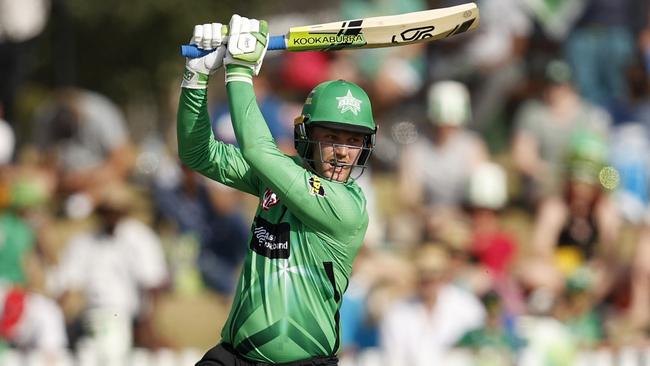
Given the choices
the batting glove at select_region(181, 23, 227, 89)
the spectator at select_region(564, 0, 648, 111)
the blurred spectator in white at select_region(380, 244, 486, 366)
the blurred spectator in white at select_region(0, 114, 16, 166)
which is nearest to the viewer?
the batting glove at select_region(181, 23, 227, 89)

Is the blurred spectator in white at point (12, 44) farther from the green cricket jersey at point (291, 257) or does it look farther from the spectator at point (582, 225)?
the green cricket jersey at point (291, 257)

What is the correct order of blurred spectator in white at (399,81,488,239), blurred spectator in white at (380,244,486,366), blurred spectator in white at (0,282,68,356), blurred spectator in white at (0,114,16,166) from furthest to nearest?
blurred spectator in white at (0,114,16,166) → blurred spectator in white at (399,81,488,239) → blurred spectator in white at (0,282,68,356) → blurred spectator in white at (380,244,486,366)

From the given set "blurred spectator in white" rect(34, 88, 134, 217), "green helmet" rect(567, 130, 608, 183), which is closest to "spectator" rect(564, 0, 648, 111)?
"green helmet" rect(567, 130, 608, 183)

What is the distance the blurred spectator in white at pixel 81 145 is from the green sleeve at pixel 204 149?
584cm

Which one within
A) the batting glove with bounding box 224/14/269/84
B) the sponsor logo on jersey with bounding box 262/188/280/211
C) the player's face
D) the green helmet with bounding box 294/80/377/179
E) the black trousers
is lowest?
the black trousers

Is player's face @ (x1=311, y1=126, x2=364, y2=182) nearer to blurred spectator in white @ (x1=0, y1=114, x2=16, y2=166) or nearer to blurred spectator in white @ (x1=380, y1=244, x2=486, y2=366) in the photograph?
blurred spectator in white @ (x1=380, y1=244, x2=486, y2=366)

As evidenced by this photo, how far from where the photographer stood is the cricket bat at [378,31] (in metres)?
5.60

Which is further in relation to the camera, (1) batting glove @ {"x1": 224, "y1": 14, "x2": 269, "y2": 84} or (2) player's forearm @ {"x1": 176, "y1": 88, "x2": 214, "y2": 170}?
(2) player's forearm @ {"x1": 176, "y1": 88, "x2": 214, "y2": 170}

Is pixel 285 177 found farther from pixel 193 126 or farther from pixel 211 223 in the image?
pixel 211 223

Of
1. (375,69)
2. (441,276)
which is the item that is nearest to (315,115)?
(441,276)

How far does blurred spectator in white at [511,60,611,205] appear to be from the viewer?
10.9 meters

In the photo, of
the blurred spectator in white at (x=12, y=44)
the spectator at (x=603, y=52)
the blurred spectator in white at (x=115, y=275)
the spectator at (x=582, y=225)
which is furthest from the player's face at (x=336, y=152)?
the blurred spectator in white at (x=12, y=44)

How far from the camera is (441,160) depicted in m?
10.8

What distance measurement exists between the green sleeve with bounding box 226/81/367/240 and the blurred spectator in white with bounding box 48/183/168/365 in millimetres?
4762
